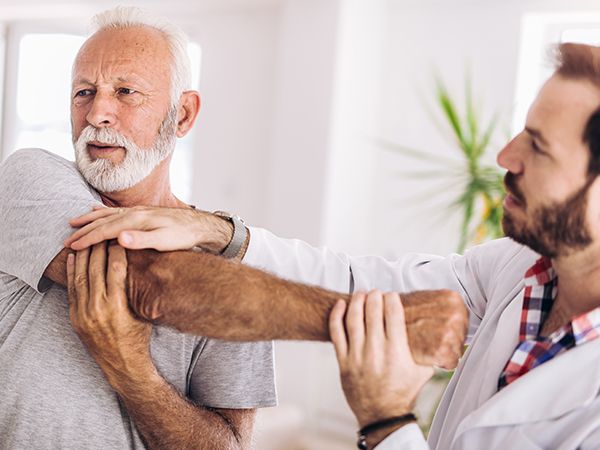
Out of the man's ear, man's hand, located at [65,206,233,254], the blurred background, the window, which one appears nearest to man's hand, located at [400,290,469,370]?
man's hand, located at [65,206,233,254]

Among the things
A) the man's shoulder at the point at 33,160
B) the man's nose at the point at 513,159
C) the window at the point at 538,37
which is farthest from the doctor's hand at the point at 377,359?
the window at the point at 538,37

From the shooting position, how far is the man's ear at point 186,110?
5.67ft

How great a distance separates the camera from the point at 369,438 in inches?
47.6

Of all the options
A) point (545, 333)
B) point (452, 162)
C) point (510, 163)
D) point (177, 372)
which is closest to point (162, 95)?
point (177, 372)

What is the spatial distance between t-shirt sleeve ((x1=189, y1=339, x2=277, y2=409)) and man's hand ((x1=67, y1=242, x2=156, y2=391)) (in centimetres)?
20

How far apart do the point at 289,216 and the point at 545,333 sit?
137 inches

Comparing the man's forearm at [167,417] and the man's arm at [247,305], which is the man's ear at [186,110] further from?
the man's forearm at [167,417]

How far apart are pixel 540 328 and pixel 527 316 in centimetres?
3

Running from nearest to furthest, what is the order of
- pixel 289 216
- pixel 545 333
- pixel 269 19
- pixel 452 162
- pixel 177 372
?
pixel 545 333, pixel 177 372, pixel 452 162, pixel 289 216, pixel 269 19

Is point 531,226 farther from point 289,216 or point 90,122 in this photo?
point 289,216

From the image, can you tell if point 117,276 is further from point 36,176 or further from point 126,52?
point 126,52

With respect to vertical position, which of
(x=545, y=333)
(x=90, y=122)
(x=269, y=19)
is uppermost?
(x=269, y=19)

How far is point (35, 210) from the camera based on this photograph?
1.42m

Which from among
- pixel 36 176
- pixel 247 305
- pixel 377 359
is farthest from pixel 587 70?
pixel 36 176
